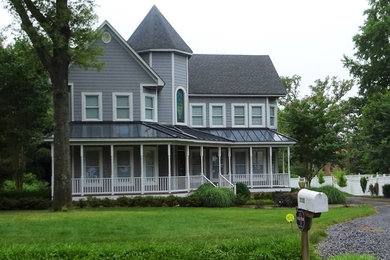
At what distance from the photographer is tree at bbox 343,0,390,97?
45.1 metres

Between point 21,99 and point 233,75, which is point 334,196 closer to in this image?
point 233,75

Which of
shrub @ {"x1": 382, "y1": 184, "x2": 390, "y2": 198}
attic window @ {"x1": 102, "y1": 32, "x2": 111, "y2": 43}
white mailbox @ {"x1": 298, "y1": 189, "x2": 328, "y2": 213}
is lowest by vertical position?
shrub @ {"x1": 382, "y1": 184, "x2": 390, "y2": 198}

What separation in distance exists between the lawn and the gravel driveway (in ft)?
1.44

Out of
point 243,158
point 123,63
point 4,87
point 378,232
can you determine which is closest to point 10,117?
point 4,87

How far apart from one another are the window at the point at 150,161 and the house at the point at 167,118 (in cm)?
5

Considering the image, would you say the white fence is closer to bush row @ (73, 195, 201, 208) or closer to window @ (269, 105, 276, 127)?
window @ (269, 105, 276, 127)

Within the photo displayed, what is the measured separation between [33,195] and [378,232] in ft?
54.5

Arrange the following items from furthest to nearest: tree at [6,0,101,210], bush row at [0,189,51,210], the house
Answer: the house < bush row at [0,189,51,210] < tree at [6,0,101,210]

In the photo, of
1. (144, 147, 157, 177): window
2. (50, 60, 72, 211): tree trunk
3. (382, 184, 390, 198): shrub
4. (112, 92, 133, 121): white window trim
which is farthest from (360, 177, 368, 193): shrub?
(50, 60, 72, 211): tree trunk

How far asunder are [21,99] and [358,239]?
1799 cm

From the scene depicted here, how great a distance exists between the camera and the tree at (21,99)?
25.7 m

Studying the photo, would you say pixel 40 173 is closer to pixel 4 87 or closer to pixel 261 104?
pixel 4 87

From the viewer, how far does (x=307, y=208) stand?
874 centimetres

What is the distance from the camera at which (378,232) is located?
588 inches
